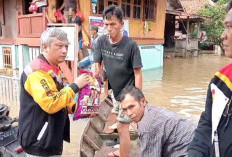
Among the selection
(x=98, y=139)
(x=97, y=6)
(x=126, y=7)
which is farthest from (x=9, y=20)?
(x=98, y=139)

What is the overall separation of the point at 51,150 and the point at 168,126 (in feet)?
3.16

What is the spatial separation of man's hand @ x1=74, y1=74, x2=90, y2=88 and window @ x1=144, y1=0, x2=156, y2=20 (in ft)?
36.5

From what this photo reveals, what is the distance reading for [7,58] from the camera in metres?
12.5

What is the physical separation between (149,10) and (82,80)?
11.5 m

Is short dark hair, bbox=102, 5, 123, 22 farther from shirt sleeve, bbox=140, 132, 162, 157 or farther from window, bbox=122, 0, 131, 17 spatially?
window, bbox=122, 0, 131, 17

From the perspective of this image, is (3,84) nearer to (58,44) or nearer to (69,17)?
(69,17)

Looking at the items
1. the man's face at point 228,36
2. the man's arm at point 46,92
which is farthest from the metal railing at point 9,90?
the man's face at point 228,36

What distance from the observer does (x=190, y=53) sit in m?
21.8

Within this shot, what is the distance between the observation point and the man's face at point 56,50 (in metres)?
2.11

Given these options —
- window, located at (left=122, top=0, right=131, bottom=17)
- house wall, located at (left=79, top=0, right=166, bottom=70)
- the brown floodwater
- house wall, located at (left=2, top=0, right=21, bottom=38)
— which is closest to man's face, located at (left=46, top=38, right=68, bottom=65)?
the brown floodwater

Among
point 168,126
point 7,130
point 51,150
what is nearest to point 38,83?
point 51,150

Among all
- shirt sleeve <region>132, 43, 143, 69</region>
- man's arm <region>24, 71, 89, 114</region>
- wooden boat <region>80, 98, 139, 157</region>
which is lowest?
wooden boat <region>80, 98, 139, 157</region>

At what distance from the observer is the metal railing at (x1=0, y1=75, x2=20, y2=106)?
7281mm

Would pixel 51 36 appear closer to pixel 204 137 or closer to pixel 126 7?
pixel 204 137
